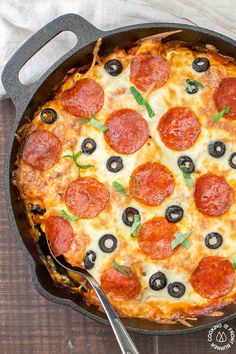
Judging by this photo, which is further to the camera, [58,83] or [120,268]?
[58,83]

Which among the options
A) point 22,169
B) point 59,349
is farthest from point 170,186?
point 59,349

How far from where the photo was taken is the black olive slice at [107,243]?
9.76ft

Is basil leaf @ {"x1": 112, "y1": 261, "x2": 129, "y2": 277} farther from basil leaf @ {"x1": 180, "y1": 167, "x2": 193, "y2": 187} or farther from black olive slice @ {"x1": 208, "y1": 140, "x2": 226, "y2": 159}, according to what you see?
black olive slice @ {"x1": 208, "y1": 140, "x2": 226, "y2": 159}

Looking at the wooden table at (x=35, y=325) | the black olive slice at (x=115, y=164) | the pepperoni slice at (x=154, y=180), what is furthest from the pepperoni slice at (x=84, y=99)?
the wooden table at (x=35, y=325)

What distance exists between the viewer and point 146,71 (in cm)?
303

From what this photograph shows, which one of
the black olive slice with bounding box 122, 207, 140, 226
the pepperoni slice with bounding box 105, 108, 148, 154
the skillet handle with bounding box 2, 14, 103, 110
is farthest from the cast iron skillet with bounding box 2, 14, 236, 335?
the black olive slice with bounding box 122, 207, 140, 226

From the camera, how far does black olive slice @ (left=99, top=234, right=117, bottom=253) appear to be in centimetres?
297

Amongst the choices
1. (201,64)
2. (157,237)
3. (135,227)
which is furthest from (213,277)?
(201,64)

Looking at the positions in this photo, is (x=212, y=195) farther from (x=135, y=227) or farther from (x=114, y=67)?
(x=114, y=67)

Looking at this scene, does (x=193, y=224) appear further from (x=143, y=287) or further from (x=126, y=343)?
(x=126, y=343)

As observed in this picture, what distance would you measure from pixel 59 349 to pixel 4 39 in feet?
5.02

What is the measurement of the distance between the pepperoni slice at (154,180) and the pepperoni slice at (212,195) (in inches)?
4.9

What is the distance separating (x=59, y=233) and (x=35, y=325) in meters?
0.64

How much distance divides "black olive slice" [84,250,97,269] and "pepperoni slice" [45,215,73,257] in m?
0.09
